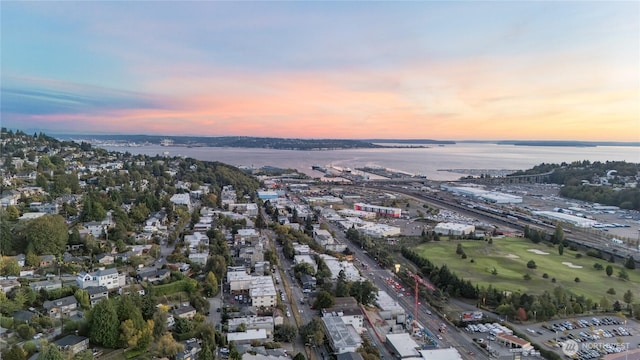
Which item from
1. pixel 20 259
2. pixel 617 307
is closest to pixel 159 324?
pixel 20 259

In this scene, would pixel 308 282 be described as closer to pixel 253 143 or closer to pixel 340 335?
pixel 340 335

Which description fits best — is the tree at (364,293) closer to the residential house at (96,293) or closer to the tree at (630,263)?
the residential house at (96,293)

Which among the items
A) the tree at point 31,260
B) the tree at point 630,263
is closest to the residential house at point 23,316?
the tree at point 31,260

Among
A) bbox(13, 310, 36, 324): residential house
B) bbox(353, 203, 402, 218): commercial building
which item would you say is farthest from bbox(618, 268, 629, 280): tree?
bbox(13, 310, 36, 324): residential house

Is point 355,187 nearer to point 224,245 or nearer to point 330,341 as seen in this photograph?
point 224,245

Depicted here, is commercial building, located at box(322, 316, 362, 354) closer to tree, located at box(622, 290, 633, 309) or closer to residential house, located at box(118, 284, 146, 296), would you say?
residential house, located at box(118, 284, 146, 296)

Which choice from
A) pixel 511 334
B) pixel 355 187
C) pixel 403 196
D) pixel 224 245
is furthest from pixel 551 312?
pixel 355 187
